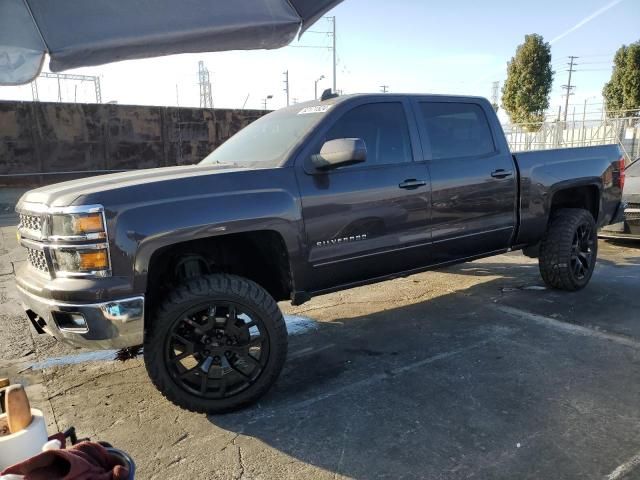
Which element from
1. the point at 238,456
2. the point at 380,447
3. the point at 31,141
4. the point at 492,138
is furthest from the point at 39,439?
the point at 31,141

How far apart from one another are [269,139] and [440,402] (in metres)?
2.28

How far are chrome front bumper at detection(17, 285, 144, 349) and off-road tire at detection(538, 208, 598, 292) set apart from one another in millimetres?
4065

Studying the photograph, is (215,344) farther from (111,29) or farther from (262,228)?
(111,29)

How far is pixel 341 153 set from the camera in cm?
333

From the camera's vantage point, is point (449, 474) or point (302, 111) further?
point (302, 111)

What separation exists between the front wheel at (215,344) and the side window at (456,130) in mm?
2027

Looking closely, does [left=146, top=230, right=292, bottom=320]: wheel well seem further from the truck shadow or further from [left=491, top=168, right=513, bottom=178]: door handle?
[left=491, top=168, right=513, bottom=178]: door handle

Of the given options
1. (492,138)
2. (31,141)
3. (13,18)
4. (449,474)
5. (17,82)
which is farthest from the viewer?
(31,141)

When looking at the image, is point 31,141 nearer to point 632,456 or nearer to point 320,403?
point 320,403

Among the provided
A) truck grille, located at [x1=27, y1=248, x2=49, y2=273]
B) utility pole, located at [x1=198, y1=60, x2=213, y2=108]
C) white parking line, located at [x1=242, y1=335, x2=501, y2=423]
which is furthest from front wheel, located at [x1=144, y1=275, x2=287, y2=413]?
utility pole, located at [x1=198, y1=60, x2=213, y2=108]

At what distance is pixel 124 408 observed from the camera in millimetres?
3318

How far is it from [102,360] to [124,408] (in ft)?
3.14

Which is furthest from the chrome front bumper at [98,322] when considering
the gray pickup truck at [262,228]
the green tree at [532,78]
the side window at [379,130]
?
the green tree at [532,78]

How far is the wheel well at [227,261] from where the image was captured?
329 cm
